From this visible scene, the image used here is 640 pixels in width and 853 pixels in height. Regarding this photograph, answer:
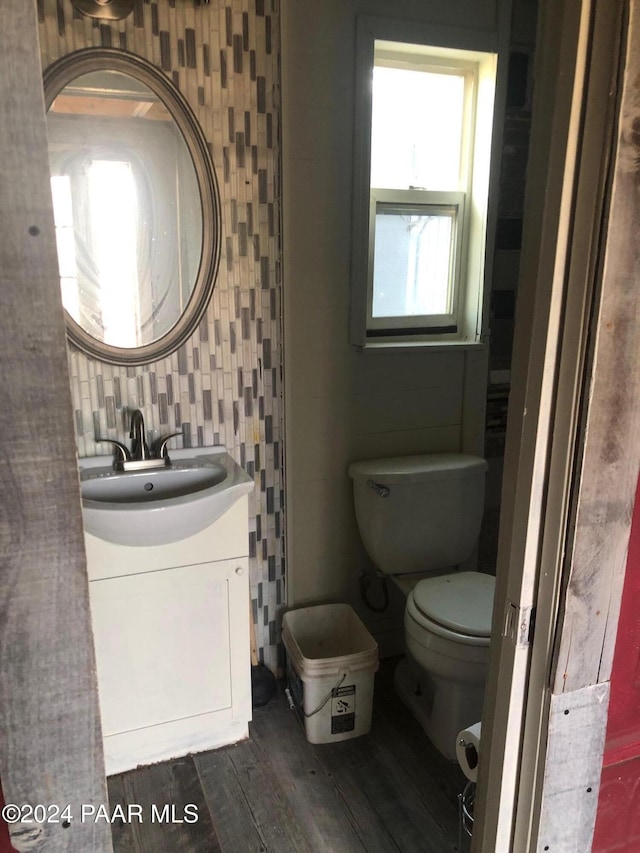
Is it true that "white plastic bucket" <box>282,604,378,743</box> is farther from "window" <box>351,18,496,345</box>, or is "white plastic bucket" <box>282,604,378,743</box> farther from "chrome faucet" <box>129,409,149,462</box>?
"window" <box>351,18,496,345</box>

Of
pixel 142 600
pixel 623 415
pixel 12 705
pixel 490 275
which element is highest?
pixel 490 275

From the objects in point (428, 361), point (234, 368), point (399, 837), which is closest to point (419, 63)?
point (428, 361)

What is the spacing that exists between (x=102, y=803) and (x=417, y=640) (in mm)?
1293

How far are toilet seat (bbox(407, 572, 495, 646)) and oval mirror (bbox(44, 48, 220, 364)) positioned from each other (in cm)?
110

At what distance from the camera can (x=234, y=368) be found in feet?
6.69

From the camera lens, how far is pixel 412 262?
222 centimetres

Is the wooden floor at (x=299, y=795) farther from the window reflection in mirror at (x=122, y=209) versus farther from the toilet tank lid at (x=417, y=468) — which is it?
the window reflection in mirror at (x=122, y=209)

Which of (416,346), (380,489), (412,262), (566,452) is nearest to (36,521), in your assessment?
(566,452)

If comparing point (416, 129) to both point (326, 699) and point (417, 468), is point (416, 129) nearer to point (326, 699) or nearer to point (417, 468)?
point (417, 468)

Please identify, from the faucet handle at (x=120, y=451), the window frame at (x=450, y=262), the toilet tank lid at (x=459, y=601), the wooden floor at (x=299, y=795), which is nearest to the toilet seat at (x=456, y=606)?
the toilet tank lid at (x=459, y=601)

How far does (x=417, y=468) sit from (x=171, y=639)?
947mm

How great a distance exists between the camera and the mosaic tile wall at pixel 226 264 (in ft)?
5.76

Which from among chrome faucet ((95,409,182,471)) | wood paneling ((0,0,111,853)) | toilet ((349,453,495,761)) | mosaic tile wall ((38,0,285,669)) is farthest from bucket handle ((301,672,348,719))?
wood paneling ((0,0,111,853))

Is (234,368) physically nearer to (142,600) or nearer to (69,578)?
(142,600)
